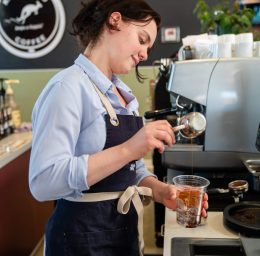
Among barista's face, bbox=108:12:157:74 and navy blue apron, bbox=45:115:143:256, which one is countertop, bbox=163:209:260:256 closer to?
navy blue apron, bbox=45:115:143:256

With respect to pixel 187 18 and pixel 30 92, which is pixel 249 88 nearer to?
pixel 187 18

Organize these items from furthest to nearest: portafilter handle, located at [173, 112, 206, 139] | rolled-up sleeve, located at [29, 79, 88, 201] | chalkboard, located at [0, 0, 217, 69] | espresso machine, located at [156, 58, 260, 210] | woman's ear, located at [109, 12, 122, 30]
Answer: chalkboard, located at [0, 0, 217, 69] < espresso machine, located at [156, 58, 260, 210] < portafilter handle, located at [173, 112, 206, 139] < woman's ear, located at [109, 12, 122, 30] < rolled-up sleeve, located at [29, 79, 88, 201]

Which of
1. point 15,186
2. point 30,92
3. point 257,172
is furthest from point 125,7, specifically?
point 30,92

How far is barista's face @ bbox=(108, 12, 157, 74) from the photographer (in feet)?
2.97

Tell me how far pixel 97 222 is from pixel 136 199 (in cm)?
14

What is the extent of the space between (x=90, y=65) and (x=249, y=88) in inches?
22.7

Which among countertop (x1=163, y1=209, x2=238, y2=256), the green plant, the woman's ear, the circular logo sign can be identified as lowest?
countertop (x1=163, y1=209, x2=238, y2=256)

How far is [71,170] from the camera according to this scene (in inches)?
30.4

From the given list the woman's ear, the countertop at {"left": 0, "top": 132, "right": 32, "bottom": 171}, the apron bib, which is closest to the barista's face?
the woman's ear

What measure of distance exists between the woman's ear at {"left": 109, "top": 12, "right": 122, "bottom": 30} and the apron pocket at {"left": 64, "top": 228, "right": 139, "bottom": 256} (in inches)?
21.4

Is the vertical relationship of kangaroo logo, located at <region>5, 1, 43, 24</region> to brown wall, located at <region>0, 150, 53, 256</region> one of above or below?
above

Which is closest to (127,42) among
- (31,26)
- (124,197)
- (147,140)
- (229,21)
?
(147,140)

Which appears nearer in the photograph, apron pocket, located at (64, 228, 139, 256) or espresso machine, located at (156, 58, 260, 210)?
apron pocket, located at (64, 228, 139, 256)

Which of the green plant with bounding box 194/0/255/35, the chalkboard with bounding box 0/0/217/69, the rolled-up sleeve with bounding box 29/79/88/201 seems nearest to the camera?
the rolled-up sleeve with bounding box 29/79/88/201
